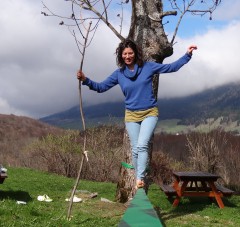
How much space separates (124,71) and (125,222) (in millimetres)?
2825

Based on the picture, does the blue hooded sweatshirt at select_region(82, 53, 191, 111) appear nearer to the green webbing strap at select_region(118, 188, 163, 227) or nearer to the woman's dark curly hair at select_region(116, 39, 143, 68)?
the woman's dark curly hair at select_region(116, 39, 143, 68)

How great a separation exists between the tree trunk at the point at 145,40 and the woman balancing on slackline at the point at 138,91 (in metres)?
2.66

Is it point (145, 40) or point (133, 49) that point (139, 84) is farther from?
point (145, 40)

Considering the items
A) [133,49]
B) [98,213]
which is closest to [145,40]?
[133,49]

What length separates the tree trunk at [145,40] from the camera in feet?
29.6

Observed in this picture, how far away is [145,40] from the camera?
357 inches

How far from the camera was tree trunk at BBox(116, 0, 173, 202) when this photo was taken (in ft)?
29.6

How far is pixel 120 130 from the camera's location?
25.8 meters

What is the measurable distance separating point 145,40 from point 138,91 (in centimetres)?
314

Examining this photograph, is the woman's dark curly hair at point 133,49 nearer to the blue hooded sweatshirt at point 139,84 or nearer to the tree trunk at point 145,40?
the blue hooded sweatshirt at point 139,84

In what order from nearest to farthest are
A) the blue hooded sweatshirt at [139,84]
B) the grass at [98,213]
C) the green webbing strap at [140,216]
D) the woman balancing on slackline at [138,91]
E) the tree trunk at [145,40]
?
the green webbing strap at [140,216]
the woman balancing on slackline at [138,91]
the blue hooded sweatshirt at [139,84]
the grass at [98,213]
the tree trunk at [145,40]

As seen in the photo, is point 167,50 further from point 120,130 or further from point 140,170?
point 120,130

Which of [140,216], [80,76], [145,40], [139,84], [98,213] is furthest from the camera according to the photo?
[145,40]

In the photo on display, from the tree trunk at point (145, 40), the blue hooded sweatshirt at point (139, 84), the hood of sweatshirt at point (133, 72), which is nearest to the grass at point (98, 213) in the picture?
the tree trunk at point (145, 40)
